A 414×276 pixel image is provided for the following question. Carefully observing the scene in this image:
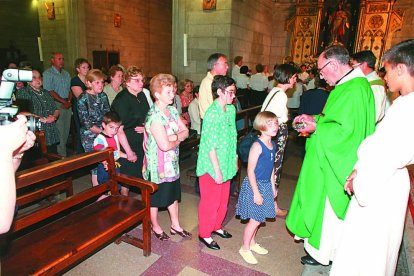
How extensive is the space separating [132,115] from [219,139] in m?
1.20

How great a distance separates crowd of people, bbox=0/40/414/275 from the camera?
5.79ft

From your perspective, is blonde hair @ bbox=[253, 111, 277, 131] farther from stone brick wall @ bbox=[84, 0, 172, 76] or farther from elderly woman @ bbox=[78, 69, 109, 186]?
stone brick wall @ bbox=[84, 0, 172, 76]

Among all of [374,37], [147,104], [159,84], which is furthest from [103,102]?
[374,37]

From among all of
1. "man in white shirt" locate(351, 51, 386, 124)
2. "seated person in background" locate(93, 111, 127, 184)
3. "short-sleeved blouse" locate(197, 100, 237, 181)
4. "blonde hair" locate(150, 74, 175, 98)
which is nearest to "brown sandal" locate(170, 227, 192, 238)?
"short-sleeved blouse" locate(197, 100, 237, 181)

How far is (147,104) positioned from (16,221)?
180 centimetres

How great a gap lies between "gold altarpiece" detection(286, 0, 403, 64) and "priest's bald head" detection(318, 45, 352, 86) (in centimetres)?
906

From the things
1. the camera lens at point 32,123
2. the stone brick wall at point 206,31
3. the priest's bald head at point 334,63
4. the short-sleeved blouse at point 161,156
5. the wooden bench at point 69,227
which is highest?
the stone brick wall at point 206,31

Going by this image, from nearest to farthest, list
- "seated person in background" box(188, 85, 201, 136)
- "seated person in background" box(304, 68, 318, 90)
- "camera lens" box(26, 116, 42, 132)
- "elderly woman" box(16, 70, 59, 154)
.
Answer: "camera lens" box(26, 116, 42, 132), "elderly woman" box(16, 70, 59, 154), "seated person in background" box(188, 85, 201, 136), "seated person in background" box(304, 68, 318, 90)

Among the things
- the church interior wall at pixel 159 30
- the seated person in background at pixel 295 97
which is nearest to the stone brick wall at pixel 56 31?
the church interior wall at pixel 159 30

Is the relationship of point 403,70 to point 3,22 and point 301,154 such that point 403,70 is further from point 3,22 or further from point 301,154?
point 3,22

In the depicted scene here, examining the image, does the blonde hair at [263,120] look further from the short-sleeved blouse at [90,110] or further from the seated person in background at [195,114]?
the seated person in background at [195,114]

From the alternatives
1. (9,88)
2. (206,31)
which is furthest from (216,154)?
(206,31)

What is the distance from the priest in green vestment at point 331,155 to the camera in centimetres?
235

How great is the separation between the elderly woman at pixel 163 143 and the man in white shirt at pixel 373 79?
89.9 inches
